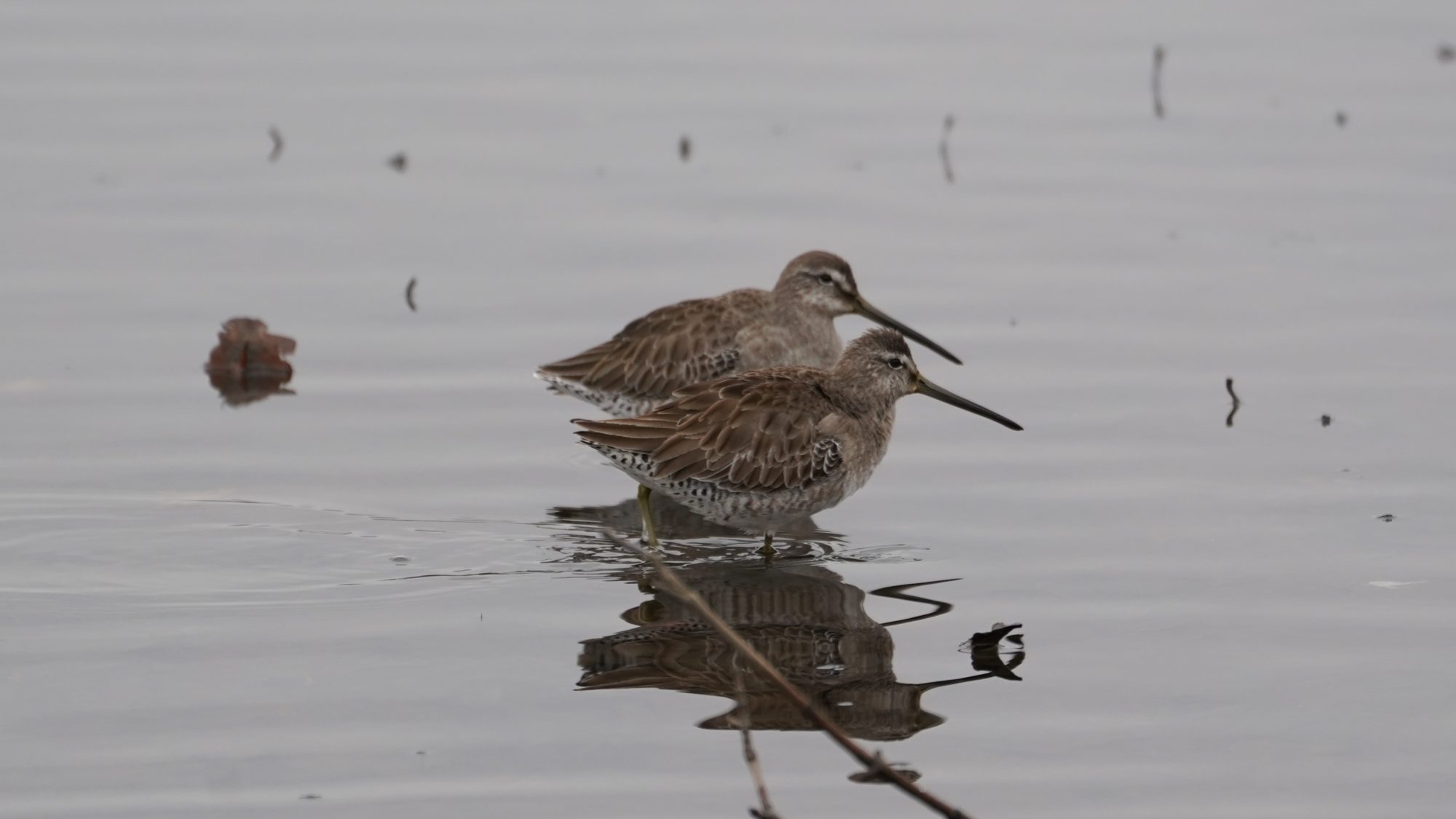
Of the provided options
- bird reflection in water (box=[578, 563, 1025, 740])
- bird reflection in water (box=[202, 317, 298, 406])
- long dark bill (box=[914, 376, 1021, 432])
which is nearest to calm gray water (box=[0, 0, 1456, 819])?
bird reflection in water (box=[578, 563, 1025, 740])

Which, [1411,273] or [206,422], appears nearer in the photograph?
[206,422]

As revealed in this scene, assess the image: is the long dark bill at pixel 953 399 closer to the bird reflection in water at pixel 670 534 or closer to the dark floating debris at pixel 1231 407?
the bird reflection in water at pixel 670 534

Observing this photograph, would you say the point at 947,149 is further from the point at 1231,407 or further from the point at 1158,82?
the point at 1231,407

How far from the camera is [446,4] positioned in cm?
1413

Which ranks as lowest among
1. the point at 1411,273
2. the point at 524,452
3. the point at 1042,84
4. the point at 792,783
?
the point at 792,783

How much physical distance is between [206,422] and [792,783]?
152 inches

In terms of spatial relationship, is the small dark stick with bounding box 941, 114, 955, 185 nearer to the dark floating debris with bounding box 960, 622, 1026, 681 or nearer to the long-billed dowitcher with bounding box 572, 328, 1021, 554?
the long-billed dowitcher with bounding box 572, 328, 1021, 554

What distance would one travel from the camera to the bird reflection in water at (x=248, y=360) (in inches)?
353

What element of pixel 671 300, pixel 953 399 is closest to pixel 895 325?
pixel 953 399

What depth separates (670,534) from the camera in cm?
783

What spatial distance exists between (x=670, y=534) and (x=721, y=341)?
1351mm

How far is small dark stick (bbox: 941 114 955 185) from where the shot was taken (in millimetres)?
11398

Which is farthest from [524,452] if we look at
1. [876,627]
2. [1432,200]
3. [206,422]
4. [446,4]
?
[446,4]

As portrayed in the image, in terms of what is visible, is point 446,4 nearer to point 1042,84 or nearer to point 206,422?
point 1042,84
